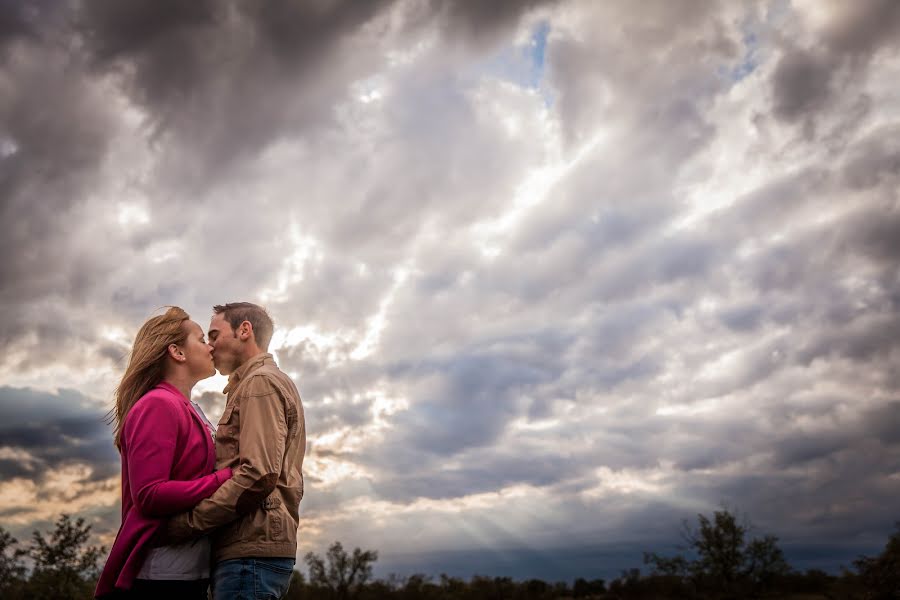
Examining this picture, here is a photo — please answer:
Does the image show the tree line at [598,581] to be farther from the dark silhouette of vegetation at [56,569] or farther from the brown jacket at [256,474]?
the brown jacket at [256,474]

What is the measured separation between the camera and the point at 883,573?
35156mm

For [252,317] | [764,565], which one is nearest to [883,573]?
[764,565]

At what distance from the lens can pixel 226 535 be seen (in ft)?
13.0

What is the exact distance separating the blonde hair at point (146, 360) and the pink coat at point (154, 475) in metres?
0.23

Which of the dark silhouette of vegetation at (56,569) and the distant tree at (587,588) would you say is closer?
the dark silhouette of vegetation at (56,569)

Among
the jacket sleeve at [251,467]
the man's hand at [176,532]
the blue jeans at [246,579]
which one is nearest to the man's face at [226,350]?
the jacket sleeve at [251,467]

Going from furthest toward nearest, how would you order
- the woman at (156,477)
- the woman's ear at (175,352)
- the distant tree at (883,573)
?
the distant tree at (883,573) → the woman's ear at (175,352) → the woman at (156,477)

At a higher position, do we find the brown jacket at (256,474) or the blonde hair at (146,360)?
the blonde hair at (146,360)

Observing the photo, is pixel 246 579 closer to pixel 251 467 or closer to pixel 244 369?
pixel 251 467

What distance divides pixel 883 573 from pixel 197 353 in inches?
1658

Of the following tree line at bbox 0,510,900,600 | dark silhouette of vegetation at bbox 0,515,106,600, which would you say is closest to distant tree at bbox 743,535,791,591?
tree line at bbox 0,510,900,600

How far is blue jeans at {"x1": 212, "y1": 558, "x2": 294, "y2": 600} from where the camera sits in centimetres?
384

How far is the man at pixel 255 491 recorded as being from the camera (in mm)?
3824

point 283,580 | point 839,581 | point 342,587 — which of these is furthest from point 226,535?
point 342,587
